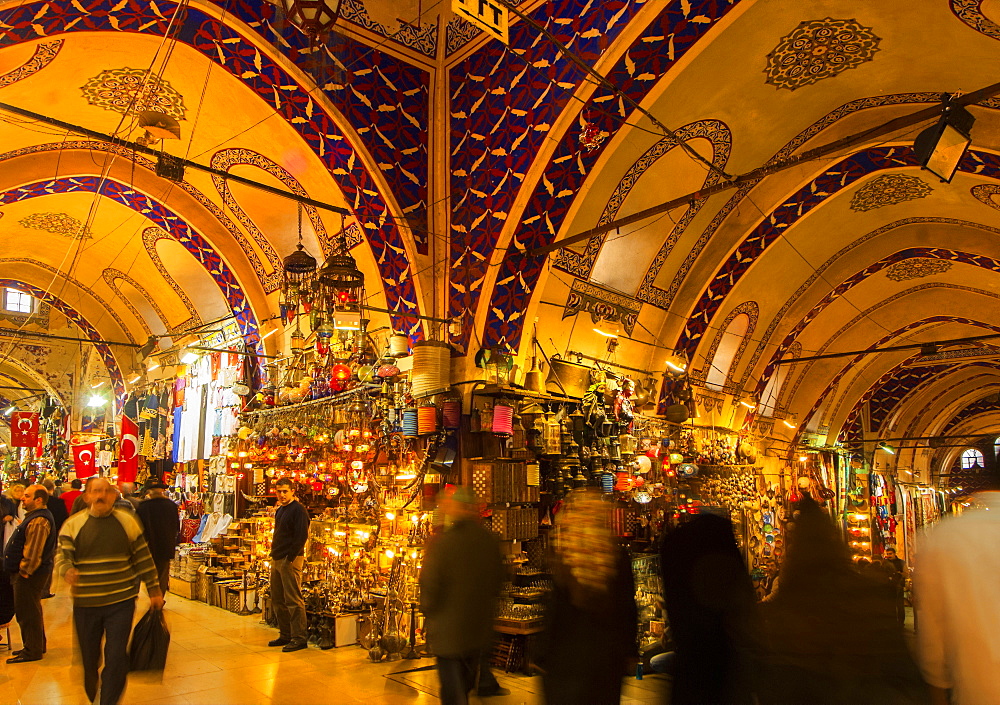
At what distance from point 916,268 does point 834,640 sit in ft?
34.5

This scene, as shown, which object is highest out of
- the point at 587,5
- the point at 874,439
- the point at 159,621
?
the point at 587,5

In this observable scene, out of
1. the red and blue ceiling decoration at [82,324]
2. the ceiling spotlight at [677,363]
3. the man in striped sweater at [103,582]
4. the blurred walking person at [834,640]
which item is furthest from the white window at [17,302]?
the blurred walking person at [834,640]

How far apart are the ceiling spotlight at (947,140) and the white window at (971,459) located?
28088 millimetres

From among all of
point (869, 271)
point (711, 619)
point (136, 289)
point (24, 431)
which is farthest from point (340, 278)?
point (24, 431)

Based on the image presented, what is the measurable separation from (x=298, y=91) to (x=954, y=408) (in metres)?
20.0

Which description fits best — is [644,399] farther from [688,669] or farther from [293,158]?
[688,669]

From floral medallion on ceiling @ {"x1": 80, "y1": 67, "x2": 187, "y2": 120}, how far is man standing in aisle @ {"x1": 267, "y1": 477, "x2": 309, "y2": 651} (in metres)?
3.95

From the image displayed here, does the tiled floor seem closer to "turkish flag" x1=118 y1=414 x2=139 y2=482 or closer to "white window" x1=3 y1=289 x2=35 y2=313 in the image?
"turkish flag" x1=118 y1=414 x2=139 y2=482

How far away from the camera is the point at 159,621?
4.15 metres

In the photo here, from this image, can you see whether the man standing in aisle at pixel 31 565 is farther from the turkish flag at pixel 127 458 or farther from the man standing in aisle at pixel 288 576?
the turkish flag at pixel 127 458

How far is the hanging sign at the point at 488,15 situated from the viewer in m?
4.05

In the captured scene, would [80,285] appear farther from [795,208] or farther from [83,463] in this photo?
[795,208]

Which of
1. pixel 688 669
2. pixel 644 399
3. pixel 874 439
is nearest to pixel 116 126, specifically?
pixel 644 399

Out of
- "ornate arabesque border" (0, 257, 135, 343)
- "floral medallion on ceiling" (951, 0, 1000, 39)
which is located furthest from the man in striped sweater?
"ornate arabesque border" (0, 257, 135, 343)
